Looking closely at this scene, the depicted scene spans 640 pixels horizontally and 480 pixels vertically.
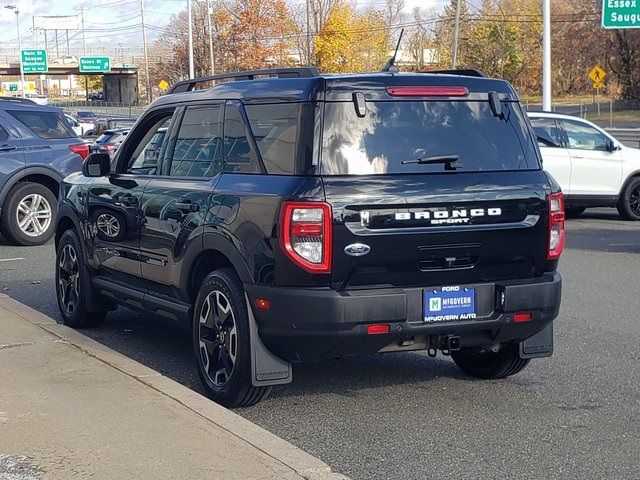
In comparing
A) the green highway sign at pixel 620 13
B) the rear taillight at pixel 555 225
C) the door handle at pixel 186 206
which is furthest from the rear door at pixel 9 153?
the green highway sign at pixel 620 13

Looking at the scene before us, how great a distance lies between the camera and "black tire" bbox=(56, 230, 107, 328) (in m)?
8.41

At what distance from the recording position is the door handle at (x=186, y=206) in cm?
652

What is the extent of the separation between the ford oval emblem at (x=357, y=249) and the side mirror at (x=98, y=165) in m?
3.05

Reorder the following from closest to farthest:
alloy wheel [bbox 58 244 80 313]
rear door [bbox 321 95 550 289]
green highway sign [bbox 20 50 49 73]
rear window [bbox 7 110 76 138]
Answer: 1. rear door [bbox 321 95 550 289]
2. alloy wheel [bbox 58 244 80 313]
3. rear window [bbox 7 110 76 138]
4. green highway sign [bbox 20 50 49 73]

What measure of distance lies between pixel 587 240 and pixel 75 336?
913cm

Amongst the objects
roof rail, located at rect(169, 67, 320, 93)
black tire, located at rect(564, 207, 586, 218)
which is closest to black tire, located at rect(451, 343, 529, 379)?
roof rail, located at rect(169, 67, 320, 93)

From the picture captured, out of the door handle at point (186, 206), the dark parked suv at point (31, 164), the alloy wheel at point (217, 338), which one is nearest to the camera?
the alloy wheel at point (217, 338)

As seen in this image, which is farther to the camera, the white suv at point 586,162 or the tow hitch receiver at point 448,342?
the white suv at point 586,162

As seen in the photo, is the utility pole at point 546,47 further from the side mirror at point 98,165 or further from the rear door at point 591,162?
the side mirror at point 98,165

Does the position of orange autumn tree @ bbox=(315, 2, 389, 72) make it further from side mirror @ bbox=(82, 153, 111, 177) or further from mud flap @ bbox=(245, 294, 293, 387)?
mud flap @ bbox=(245, 294, 293, 387)

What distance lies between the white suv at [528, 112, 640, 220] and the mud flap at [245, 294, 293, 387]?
11.3 m

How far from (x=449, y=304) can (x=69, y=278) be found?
163 inches

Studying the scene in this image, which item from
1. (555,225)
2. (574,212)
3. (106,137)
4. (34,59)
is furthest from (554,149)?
(34,59)

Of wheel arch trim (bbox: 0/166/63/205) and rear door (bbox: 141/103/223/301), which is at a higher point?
rear door (bbox: 141/103/223/301)
